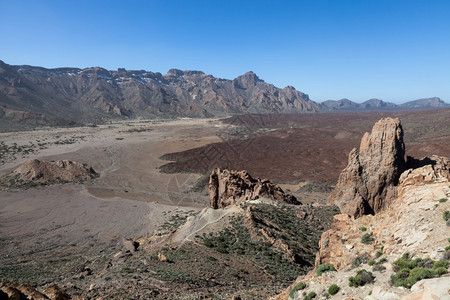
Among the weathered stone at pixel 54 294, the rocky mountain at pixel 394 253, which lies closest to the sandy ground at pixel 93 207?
the weathered stone at pixel 54 294

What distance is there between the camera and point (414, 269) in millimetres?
8438

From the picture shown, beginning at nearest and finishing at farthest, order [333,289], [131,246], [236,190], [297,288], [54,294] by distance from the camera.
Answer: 1. [333,289]
2. [54,294]
3. [297,288]
4. [131,246]
5. [236,190]

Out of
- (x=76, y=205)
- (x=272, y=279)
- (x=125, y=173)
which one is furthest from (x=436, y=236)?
(x=125, y=173)

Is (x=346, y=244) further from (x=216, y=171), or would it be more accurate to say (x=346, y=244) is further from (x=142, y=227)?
(x=142, y=227)

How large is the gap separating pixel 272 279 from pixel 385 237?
8.64 meters

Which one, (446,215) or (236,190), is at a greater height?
→ (446,215)

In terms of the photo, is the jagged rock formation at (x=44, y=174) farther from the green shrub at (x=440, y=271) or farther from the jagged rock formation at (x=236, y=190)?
the green shrub at (x=440, y=271)

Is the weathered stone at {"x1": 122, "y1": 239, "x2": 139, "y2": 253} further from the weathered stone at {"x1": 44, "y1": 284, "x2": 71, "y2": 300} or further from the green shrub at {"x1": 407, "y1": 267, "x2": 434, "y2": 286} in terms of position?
the green shrub at {"x1": 407, "y1": 267, "x2": 434, "y2": 286}

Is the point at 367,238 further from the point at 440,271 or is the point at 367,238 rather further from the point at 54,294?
the point at 54,294

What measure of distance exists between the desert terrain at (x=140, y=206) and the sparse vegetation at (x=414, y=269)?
7.60 m

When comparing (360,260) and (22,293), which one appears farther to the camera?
(360,260)

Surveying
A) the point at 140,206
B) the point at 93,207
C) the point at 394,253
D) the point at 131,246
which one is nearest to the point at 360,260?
the point at 394,253

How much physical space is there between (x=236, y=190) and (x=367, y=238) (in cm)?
2103

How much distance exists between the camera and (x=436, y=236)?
32.7 feet
